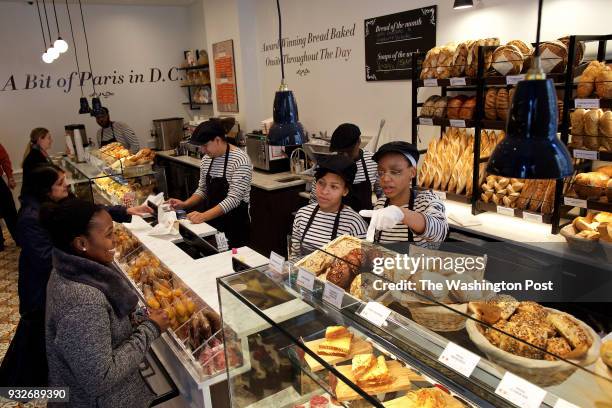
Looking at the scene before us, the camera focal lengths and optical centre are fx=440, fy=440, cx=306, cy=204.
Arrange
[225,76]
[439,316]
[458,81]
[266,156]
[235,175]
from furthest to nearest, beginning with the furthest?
[225,76]
[266,156]
[235,175]
[458,81]
[439,316]

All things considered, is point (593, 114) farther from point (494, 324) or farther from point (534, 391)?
point (534, 391)

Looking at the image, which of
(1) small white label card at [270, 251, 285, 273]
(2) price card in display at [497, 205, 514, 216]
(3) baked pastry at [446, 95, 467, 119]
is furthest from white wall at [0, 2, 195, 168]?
(1) small white label card at [270, 251, 285, 273]

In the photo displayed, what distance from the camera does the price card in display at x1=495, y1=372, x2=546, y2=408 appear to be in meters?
0.98

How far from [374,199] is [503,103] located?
1427 millimetres

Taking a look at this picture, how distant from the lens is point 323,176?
7.93 ft

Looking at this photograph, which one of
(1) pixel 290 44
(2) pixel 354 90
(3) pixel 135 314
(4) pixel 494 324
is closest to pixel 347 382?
(4) pixel 494 324

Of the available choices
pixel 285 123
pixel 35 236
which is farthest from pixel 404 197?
pixel 35 236

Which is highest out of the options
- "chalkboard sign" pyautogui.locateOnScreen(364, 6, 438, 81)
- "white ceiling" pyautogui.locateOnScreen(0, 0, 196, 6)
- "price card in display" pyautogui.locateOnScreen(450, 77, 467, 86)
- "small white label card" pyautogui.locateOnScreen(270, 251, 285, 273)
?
"white ceiling" pyautogui.locateOnScreen(0, 0, 196, 6)

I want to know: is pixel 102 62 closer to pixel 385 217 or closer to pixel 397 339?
pixel 385 217

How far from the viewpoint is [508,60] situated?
299 cm

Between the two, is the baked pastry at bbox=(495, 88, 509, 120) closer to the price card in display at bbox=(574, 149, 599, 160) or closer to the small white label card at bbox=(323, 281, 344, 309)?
the price card in display at bbox=(574, 149, 599, 160)

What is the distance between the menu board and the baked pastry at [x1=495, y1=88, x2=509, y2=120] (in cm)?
442

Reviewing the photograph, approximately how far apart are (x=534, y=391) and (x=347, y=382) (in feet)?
1.53

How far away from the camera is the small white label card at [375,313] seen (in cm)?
140
